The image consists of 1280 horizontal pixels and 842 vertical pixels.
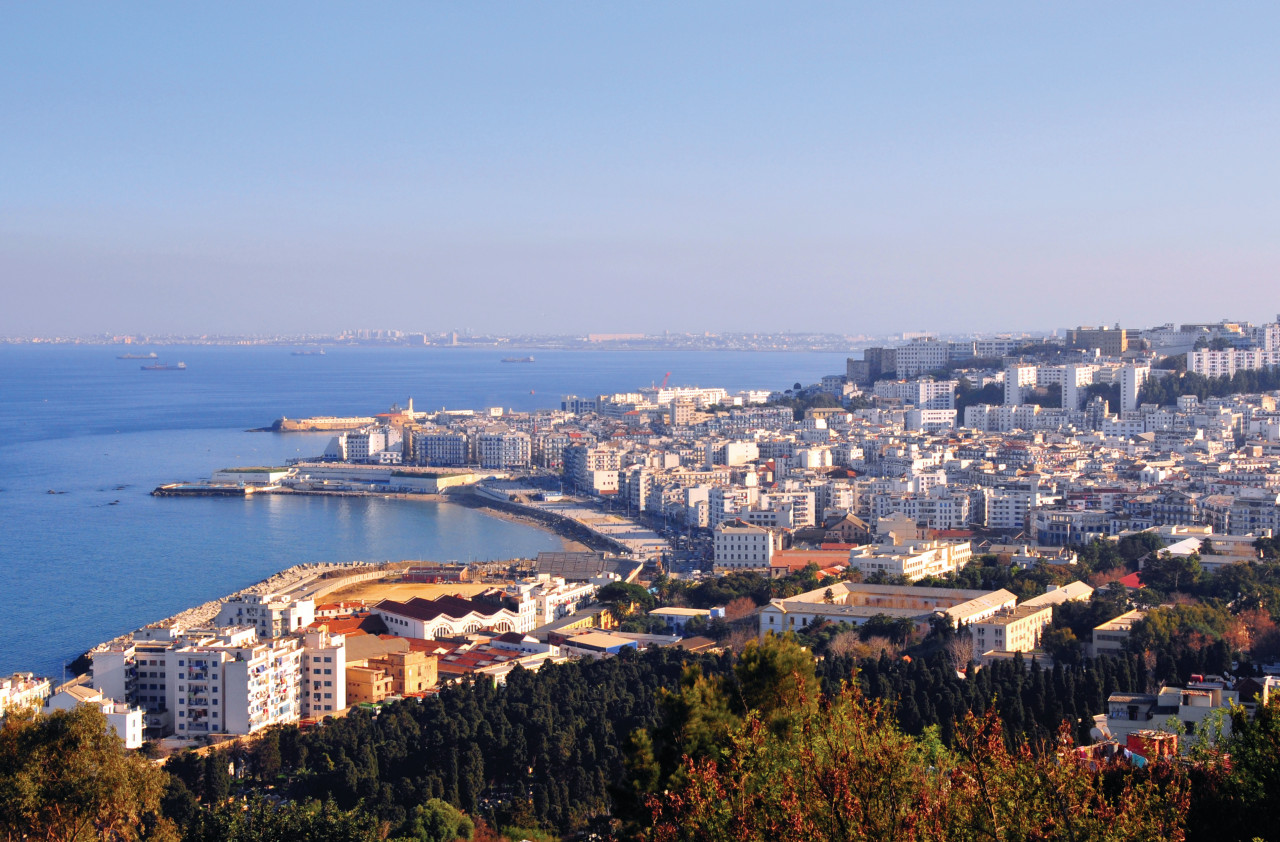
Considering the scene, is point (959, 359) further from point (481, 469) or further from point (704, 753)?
point (704, 753)

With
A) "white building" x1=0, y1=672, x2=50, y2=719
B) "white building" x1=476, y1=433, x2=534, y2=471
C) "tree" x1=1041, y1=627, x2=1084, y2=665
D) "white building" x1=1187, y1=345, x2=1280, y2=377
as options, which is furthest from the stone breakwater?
"white building" x1=1187, y1=345, x2=1280, y2=377

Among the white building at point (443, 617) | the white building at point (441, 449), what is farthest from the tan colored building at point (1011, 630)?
the white building at point (441, 449)

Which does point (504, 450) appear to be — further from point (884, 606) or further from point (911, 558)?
point (884, 606)

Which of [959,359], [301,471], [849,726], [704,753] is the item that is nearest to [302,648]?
[704,753]

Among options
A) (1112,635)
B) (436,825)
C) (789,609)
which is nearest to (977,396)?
(789,609)

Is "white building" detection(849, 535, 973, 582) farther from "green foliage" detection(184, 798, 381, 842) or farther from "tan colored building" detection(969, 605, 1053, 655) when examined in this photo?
"green foliage" detection(184, 798, 381, 842)
